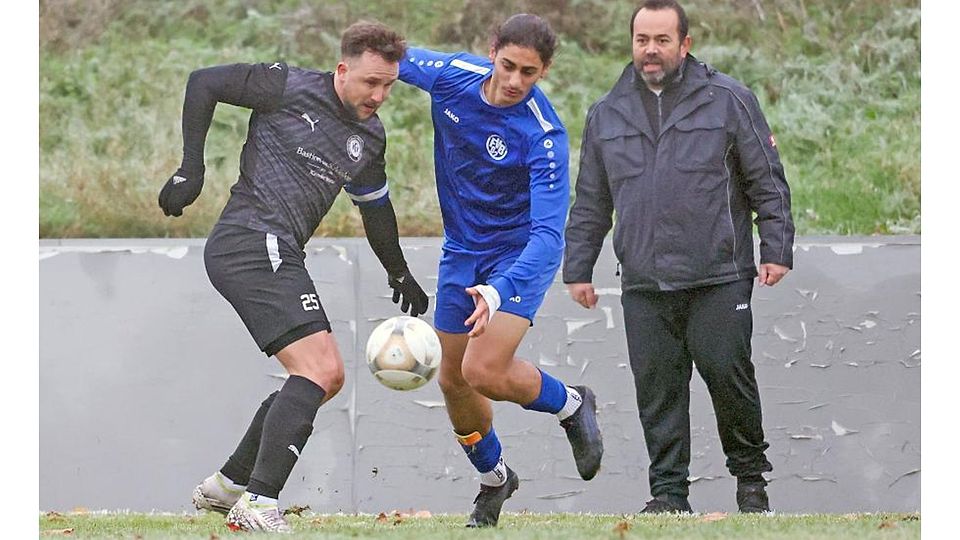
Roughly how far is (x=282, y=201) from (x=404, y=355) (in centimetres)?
80

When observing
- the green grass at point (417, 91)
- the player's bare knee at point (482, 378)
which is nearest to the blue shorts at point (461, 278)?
the player's bare knee at point (482, 378)

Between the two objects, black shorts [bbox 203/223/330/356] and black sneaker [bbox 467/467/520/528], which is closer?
black shorts [bbox 203/223/330/356]

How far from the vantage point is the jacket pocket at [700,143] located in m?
7.11

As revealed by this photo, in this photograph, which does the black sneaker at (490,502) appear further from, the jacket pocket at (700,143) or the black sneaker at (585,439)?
the jacket pocket at (700,143)

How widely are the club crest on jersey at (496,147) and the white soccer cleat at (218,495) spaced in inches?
70.7

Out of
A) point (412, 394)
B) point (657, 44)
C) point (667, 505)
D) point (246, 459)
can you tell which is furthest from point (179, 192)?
point (412, 394)

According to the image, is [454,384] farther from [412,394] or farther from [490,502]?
[412,394]

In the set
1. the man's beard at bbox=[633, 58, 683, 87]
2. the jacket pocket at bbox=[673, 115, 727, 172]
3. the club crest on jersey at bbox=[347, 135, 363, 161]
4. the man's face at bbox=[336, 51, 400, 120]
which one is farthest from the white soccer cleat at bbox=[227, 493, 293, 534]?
the man's beard at bbox=[633, 58, 683, 87]

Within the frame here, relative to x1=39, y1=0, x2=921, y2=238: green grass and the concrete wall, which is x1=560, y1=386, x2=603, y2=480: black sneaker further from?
x1=39, y1=0, x2=921, y2=238: green grass

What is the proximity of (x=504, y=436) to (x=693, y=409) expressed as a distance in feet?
3.61

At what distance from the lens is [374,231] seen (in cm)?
679

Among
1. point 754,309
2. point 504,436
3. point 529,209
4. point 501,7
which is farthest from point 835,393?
point 501,7

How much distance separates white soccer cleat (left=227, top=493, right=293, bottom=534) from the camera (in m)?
5.72

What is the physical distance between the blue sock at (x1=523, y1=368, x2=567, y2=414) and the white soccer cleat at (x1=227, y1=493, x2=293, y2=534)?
55.1 inches
